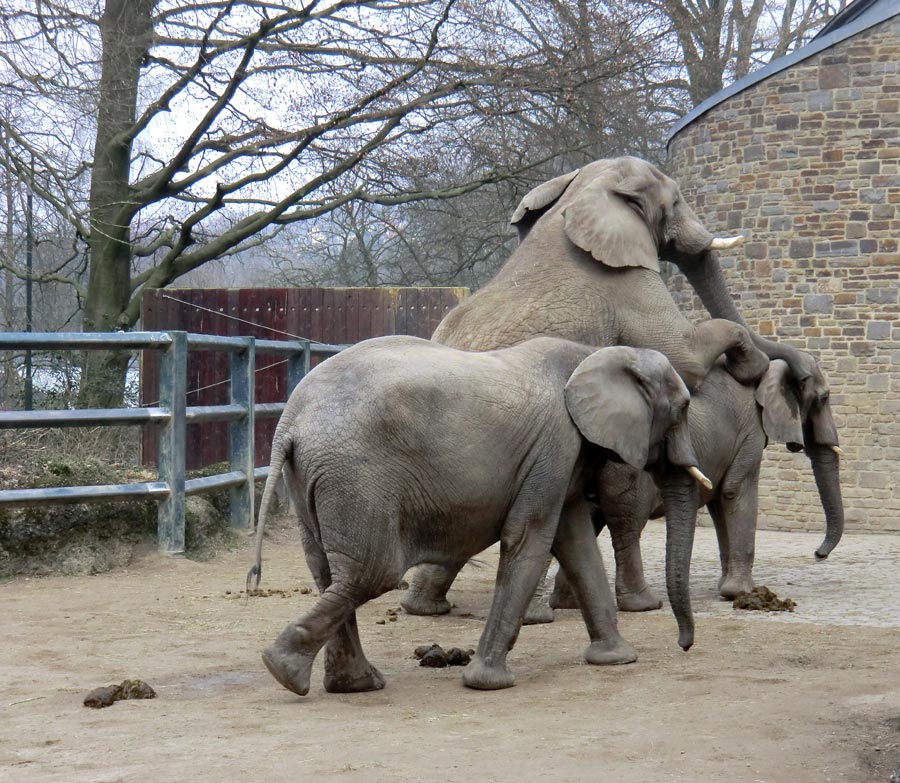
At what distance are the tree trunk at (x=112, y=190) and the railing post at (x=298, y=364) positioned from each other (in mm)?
2700

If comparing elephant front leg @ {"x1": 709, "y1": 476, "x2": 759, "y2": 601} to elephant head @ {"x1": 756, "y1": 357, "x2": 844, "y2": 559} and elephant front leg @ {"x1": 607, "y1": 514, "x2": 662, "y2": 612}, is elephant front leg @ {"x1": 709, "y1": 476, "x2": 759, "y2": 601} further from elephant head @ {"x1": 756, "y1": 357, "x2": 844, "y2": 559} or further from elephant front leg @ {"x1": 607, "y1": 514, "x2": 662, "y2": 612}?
elephant front leg @ {"x1": 607, "y1": 514, "x2": 662, "y2": 612}

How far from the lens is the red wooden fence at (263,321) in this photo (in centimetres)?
1539

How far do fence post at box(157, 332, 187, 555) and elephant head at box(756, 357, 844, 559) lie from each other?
3.92 meters

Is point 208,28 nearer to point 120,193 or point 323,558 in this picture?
point 120,193

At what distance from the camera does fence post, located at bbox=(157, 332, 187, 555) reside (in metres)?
9.48

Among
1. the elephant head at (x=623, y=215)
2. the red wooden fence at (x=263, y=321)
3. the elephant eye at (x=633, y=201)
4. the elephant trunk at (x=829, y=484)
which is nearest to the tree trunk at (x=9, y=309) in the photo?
the red wooden fence at (x=263, y=321)

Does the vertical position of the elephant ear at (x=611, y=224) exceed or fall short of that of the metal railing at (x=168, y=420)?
it exceeds it

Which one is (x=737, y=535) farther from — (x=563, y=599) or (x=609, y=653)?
(x=609, y=653)

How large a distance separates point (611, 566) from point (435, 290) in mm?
5370

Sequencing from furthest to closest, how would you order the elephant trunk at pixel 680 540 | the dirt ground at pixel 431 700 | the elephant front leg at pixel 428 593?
the elephant front leg at pixel 428 593 < the elephant trunk at pixel 680 540 < the dirt ground at pixel 431 700

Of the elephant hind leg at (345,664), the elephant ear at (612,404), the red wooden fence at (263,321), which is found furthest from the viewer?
the red wooden fence at (263,321)

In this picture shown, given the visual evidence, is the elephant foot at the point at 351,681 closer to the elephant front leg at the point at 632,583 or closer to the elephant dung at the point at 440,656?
the elephant dung at the point at 440,656

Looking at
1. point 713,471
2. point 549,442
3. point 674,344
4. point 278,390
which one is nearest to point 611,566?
point 713,471

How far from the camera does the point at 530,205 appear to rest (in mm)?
8648
